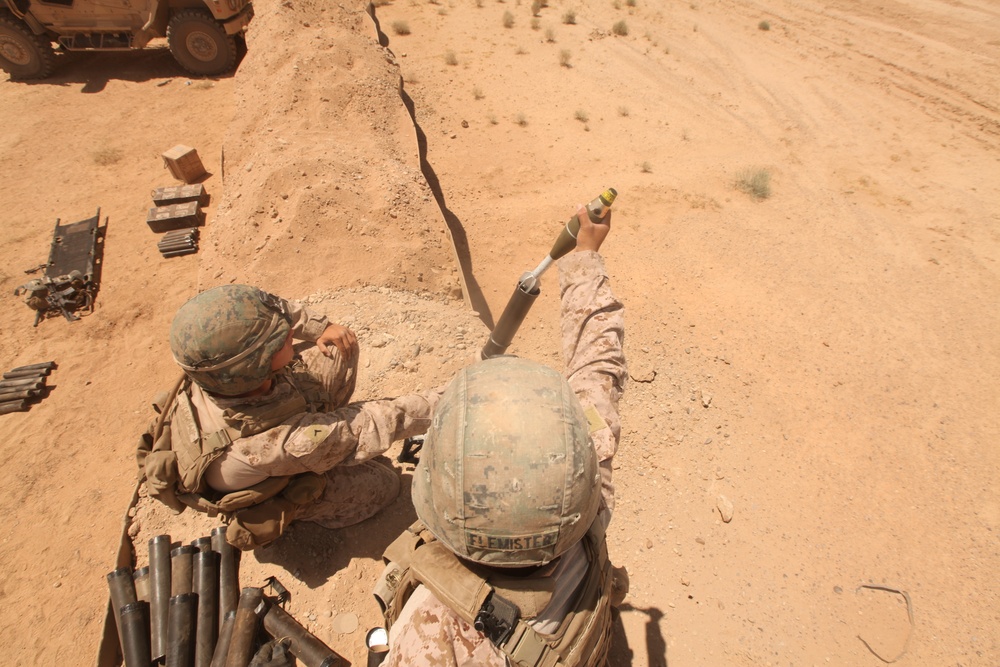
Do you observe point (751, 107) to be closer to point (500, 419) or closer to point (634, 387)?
point (634, 387)

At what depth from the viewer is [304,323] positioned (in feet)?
9.77

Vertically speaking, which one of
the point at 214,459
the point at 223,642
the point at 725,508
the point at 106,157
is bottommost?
the point at 725,508

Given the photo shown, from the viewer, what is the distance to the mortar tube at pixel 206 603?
287 centimetres

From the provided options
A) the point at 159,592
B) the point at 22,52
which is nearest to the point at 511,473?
the point at 159,592

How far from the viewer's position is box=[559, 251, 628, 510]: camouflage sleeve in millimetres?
2146

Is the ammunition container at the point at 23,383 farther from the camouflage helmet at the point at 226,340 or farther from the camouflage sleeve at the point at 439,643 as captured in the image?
the camouflage sleeve at the point at 439,643

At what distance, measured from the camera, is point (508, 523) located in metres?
1.46

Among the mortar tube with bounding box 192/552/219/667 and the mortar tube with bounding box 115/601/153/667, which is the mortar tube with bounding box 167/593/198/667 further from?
the mortar tube with bounding box 115/601/153/667

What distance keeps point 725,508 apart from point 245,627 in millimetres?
3336

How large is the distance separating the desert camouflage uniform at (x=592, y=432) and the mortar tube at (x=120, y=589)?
232cm

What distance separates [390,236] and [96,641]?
3.83 meters

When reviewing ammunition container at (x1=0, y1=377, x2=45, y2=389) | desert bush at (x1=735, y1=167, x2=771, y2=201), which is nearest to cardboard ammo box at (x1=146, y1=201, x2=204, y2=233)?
ammunition container at (x1=0, y1=377, x2=45, y2=389)

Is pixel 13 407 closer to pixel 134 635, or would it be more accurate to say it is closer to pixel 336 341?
pixel 134 635

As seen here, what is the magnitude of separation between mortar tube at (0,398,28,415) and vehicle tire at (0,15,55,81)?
8.22 m
